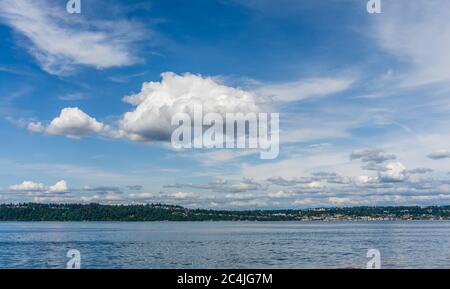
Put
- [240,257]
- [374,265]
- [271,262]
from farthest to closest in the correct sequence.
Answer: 1. [240,257]
2. [271,262]
3. [374,265]

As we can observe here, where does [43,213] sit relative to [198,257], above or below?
above
